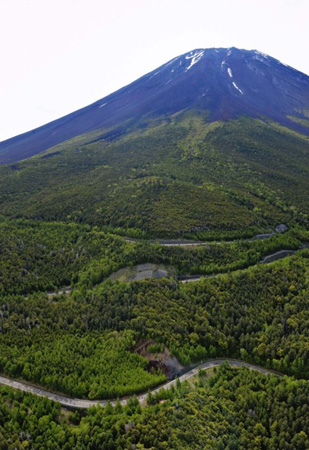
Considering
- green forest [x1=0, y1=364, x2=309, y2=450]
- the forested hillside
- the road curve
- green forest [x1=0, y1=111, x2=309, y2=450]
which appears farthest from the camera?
the road curve

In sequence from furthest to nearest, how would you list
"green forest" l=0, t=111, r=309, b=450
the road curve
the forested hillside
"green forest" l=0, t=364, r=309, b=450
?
the road curve < the forested hillside < "green forest" l=0, t=111, r=309, b=450 < "green forest" l=0, t=364, r=309, b=450

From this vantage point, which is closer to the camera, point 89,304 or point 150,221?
point 89,304

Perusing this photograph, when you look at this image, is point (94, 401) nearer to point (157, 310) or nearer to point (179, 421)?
point (179, 421)

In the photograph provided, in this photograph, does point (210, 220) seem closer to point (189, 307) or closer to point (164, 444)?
point (189, 307)

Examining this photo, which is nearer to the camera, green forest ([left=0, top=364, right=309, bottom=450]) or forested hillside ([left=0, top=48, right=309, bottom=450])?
green forest ([left=0, top=364, right=309, bottom=450])

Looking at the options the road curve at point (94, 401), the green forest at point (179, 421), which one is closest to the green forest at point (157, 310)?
the green forest at point (179, 421)

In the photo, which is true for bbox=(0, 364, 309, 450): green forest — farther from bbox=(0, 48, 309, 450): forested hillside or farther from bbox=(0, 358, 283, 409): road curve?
bbox=(0, 358, 283, 409): road curve

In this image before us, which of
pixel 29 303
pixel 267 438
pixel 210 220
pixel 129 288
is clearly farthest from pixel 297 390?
pixel 210 220

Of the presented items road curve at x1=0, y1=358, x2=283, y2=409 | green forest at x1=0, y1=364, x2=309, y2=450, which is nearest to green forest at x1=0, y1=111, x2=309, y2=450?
green forest at x1=0, y1=364, x2=309, y2=450

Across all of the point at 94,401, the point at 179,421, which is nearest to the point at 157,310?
the point at 94,401

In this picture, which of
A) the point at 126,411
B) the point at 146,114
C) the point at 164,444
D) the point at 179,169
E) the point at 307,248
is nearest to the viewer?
the point at 164,444

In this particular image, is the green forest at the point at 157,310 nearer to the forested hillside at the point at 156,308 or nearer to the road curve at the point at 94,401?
the forested hillside at the point at 156,308
